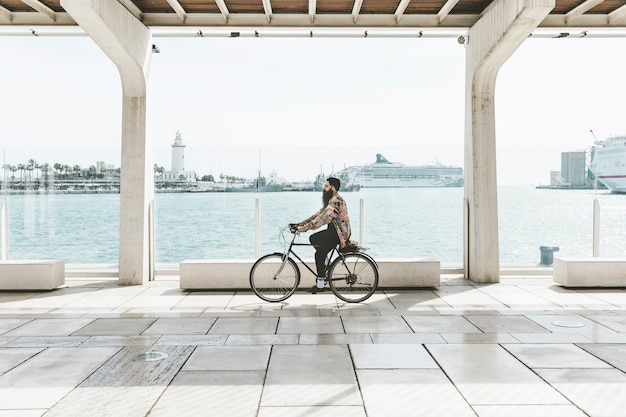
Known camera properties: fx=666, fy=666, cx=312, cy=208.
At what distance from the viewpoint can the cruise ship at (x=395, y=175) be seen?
12.4m

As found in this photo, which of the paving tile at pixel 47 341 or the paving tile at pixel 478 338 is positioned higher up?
the paving tile at pixel 478 338

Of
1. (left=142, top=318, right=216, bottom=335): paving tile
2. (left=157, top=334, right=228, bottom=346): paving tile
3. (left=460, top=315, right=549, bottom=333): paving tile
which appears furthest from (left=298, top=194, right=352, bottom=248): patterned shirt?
(left=157, top=334, right=228, bottom=346): paving tile

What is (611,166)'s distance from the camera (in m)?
14.2

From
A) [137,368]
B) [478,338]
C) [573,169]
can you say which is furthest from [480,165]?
[137,368]

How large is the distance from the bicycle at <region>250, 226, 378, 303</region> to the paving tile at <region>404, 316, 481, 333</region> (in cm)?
138

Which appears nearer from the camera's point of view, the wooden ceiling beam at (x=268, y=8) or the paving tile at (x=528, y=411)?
the paving tile at (x=528, y=411)

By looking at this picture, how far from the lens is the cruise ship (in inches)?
489

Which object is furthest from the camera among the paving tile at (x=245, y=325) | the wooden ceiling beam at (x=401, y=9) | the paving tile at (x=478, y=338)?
the wooden ceiling beam at (x=401, y=9)

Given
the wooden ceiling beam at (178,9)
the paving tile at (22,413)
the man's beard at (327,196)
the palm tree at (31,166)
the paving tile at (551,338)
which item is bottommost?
the paving tile at (22,413)

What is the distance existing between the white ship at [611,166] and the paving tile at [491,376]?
799cm

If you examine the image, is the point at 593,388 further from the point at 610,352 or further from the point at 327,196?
the point at 327,196

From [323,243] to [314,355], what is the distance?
310 cm

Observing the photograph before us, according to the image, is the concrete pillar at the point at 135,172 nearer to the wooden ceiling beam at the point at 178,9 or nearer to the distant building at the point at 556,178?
Result: the wooden ceiling beam at the point at 178,9

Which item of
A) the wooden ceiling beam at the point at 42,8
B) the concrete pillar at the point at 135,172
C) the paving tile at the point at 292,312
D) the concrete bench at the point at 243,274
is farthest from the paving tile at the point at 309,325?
the wooden ceiling beam at the point at 42,8
